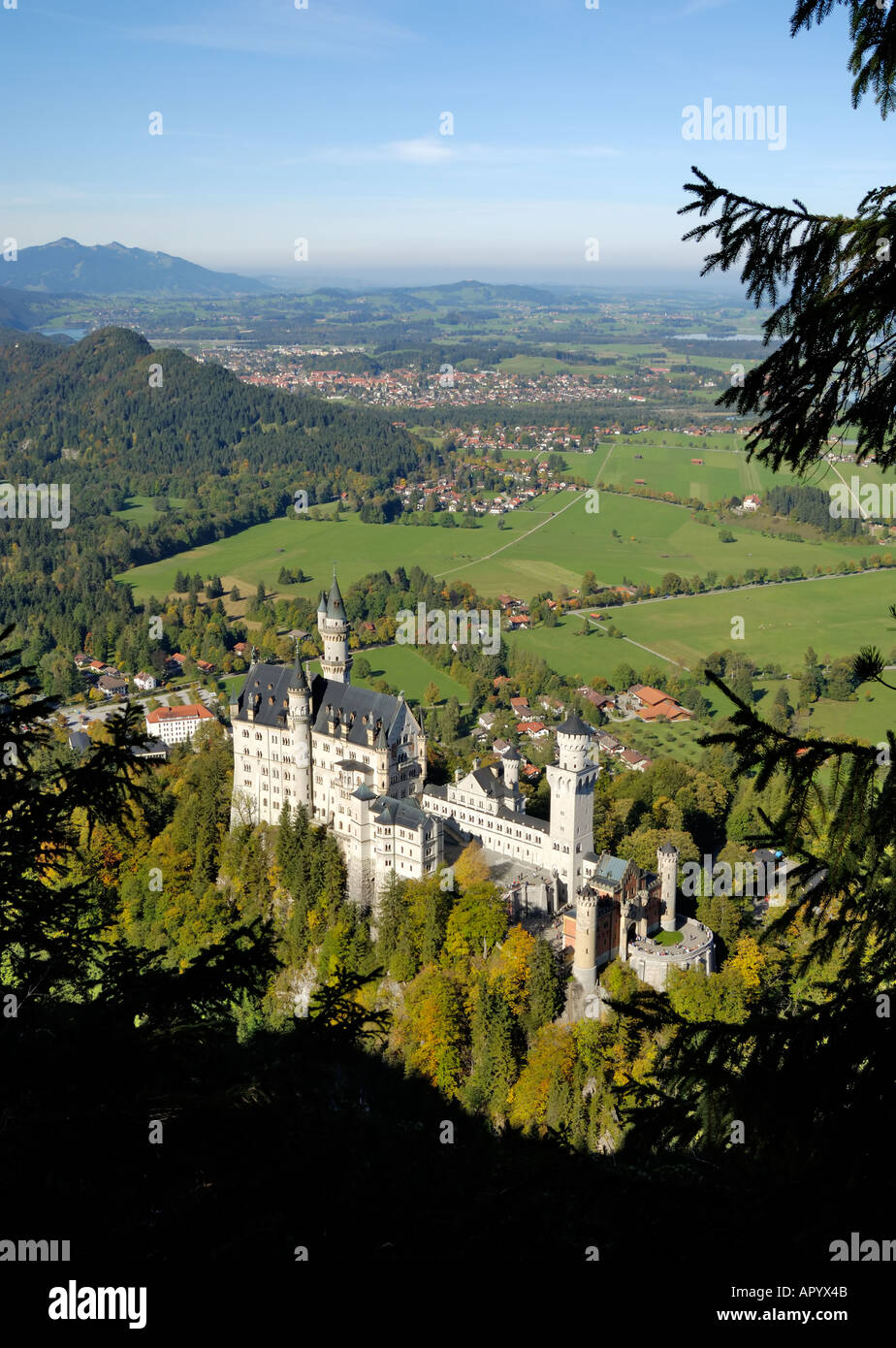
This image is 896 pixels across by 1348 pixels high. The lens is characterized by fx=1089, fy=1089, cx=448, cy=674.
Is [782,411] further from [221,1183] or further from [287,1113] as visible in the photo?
[287,1113]

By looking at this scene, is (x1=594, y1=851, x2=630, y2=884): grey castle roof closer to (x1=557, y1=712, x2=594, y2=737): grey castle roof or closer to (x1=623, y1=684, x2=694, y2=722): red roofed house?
(x1=557, y1=712, x2=594, y2=737): grey castle roof

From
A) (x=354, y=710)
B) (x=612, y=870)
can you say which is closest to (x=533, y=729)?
(x=354, y=710)

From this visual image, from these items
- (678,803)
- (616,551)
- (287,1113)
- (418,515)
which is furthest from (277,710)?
(418,515)

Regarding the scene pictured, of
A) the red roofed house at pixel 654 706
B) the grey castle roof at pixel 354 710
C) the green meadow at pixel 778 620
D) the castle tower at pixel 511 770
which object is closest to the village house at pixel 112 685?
the red roofed house at pixel 654 706

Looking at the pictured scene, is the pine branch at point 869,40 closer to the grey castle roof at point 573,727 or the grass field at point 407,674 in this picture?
the grey castle roof at point 573,727

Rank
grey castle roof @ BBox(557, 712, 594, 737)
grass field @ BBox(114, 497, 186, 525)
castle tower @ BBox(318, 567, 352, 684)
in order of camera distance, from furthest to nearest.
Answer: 1. grass field @ BBox(114, 497, 186, 525)
2. castle tower @ BBox(318, 567, 352, 684)
3. grey castle roof @ BBox(557, 712, 594, 737)

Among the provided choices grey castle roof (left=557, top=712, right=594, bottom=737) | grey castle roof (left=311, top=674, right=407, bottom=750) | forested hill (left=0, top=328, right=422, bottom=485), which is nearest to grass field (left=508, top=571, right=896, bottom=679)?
grey castle roof (left=311, top=674, right=407, bottom=750)

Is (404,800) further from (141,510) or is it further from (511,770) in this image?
(141,510)
